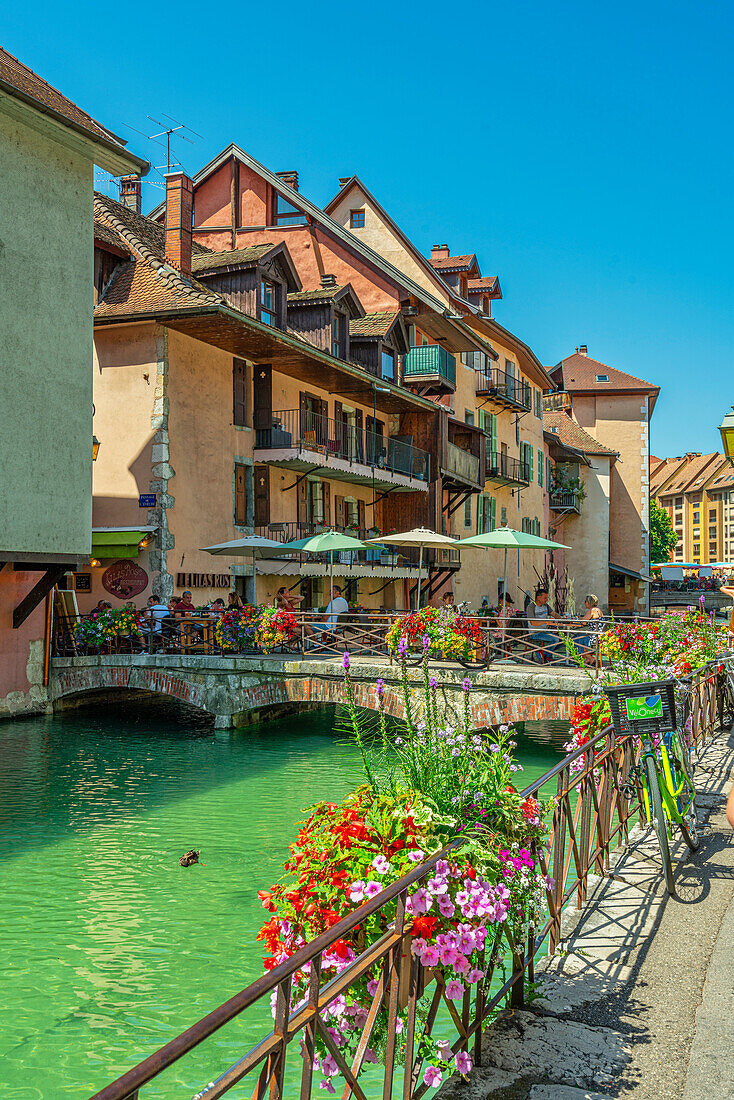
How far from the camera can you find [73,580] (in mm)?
20375

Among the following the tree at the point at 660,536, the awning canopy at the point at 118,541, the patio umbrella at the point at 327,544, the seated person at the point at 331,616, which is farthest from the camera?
the tree at the point at 660,536

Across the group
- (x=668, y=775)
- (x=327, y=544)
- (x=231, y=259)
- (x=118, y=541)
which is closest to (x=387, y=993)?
(x=668, y=775)

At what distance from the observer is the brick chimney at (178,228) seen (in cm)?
2239

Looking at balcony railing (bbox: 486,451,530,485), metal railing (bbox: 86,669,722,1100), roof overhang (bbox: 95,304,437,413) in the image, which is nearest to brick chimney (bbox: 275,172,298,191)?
roof overhang (bbox: 95,304,437,413)

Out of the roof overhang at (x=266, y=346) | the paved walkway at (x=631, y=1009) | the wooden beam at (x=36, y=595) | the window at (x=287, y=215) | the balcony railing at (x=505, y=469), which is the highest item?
the window at (x=287, y=215)

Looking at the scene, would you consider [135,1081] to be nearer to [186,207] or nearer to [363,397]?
[186,207]

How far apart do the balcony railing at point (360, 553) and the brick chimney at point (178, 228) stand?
6.79m

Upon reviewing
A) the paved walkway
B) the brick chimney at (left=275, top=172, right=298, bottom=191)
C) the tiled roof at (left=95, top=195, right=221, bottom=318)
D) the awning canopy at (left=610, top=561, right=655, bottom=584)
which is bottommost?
the paved walkway

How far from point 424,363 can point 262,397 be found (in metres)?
9.73

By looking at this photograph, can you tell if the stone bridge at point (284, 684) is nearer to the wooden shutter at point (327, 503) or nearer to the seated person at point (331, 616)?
the seated person at point (331, 616)

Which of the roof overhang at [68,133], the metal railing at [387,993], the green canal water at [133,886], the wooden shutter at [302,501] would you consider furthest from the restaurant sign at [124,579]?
the metal railing at [387,993]

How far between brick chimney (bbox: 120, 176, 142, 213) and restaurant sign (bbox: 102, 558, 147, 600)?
12.3m

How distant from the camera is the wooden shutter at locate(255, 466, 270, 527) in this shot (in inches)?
906

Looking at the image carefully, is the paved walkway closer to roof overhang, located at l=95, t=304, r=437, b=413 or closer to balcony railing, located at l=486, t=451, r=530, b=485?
roof overhang, located at l=95, t=304, r=437, b=413
